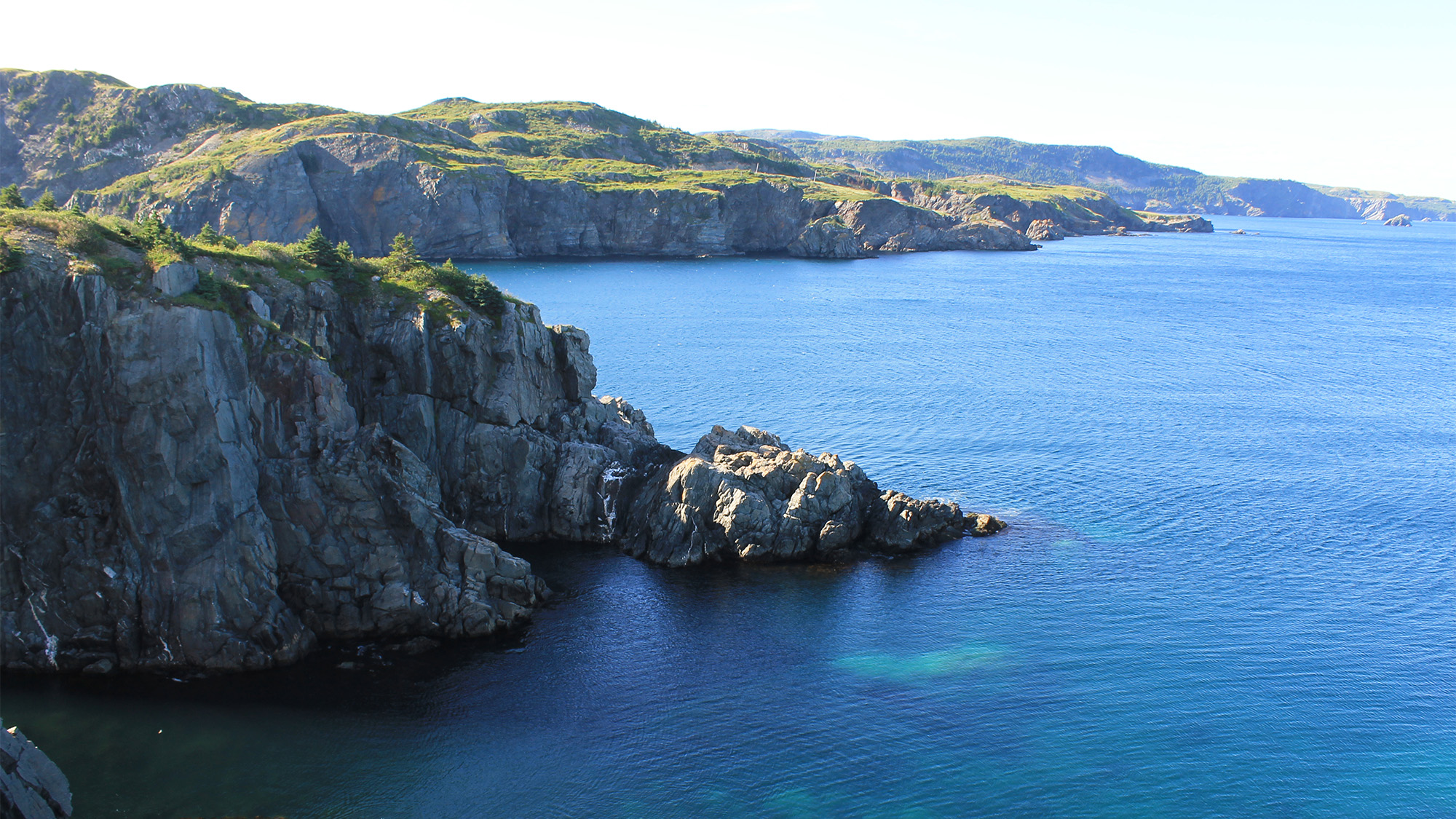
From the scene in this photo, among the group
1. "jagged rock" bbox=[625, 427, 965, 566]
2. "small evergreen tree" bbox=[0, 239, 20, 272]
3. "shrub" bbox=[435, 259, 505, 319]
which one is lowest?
"jagged rock" bbox=[625, 427, 965, 566]

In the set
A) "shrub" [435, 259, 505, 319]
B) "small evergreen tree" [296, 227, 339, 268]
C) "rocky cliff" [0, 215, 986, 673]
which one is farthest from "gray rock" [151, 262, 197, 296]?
"shrub" [435, 259, 505, 319]

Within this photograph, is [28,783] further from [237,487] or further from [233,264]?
[233,264]

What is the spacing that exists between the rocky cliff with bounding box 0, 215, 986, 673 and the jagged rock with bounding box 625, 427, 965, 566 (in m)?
0.15

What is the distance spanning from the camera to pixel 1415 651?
50.1 m

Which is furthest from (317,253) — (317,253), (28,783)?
(28,783)

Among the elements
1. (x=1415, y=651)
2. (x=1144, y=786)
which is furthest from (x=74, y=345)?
(x=1415, y=651)

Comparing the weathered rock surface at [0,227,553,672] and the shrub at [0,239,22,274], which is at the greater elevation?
the shrub at [0,239,22,274]

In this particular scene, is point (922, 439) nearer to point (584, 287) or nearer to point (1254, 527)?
point (1254, 527)

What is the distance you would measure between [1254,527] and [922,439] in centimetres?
2638

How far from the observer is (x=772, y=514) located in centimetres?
6053

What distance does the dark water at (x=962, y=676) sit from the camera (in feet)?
125

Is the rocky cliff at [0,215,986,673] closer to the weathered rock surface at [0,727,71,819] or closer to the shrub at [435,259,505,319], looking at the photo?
the shrub at [435,259,505,319]

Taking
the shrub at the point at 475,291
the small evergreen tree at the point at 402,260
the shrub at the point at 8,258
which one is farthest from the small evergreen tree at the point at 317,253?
the shrub at the point at 8,258

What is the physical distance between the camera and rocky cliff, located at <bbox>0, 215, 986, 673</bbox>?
45.1 metres
